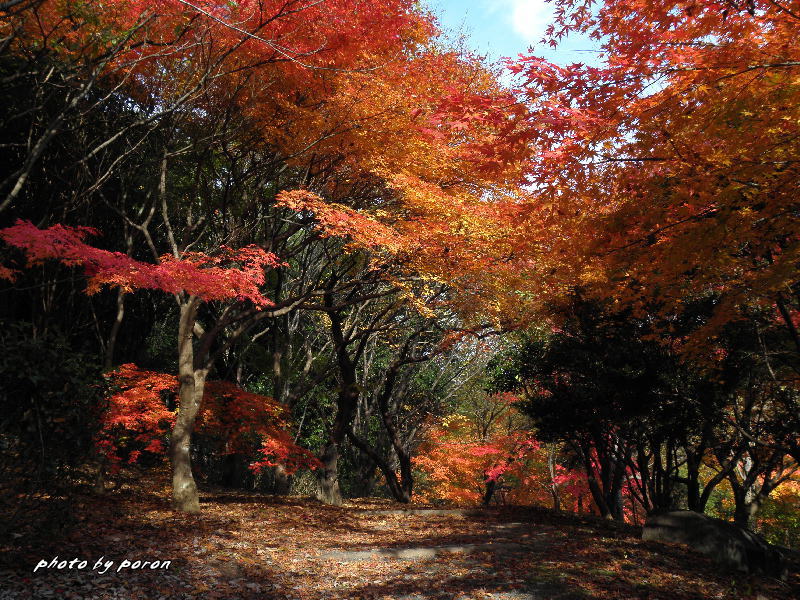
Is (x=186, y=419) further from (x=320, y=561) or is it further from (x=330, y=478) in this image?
(x=330, y=478)

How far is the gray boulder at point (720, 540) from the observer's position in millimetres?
8133

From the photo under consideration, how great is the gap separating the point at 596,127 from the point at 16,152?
1182 cm

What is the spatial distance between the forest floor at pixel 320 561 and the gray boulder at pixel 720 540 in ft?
0.90

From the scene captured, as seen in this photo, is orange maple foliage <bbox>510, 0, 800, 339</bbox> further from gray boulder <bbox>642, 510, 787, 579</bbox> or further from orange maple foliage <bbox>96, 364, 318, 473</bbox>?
orange maple foliage <bbox>96, 364, 318, 473</bbox>

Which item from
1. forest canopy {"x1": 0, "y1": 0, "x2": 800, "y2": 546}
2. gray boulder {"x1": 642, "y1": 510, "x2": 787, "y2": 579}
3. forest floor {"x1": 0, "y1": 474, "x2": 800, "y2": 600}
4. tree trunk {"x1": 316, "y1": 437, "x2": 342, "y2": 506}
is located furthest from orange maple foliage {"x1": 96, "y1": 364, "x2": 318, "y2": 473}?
gray boulder {"x1": 642, "y1": 510, "x2": 787, "y2": 579}

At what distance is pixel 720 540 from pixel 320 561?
6191 mm

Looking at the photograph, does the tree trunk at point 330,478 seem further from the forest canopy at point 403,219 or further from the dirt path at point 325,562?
the dirt path at point 325,562

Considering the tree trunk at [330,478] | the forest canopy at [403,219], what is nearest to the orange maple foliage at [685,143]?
the forest canopy at [403,219]

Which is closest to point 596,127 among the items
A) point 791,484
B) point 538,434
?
point 538,434

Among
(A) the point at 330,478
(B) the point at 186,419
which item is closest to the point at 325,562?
(B) the point at 186,419

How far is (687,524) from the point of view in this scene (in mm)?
9219

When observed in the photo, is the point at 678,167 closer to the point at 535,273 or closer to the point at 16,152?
the point at 535,273

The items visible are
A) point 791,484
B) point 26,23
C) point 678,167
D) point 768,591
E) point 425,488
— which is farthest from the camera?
point 425,488

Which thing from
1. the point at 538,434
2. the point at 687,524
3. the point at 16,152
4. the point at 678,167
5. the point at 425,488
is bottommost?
the point at 425,488
